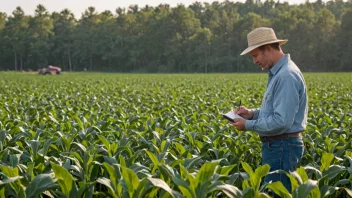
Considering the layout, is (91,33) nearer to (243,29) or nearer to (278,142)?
(243,29)

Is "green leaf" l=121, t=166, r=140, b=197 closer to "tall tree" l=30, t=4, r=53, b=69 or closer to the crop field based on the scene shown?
the crop field

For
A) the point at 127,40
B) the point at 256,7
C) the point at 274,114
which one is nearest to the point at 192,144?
the point at 274,114

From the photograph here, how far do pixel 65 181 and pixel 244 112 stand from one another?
204 cm

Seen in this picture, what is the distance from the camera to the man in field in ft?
13.6

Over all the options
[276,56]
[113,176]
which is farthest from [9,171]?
[276,56]

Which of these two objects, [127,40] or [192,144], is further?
[127,40]

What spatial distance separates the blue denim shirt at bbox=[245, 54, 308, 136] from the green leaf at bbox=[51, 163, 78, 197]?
Answer: 67.2 inches

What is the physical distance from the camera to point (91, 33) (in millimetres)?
109062

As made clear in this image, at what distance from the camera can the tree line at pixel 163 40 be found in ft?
283

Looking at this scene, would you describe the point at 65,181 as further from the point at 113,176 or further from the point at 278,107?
the point at 278,107

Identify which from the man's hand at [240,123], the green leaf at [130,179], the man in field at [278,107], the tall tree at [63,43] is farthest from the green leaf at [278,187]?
the tall tree at [63,43]

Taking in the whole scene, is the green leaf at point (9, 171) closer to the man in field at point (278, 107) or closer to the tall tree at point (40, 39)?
the man in field at point (278, 107)

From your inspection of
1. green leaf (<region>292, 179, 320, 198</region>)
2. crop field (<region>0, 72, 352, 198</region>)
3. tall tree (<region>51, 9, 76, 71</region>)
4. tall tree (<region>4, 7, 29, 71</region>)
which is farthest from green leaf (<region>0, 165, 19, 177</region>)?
tall tree (<region>4, 7, 29, 71</region>)

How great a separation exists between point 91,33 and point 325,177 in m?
108
